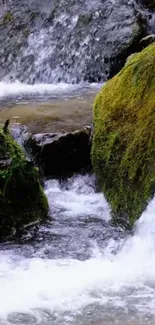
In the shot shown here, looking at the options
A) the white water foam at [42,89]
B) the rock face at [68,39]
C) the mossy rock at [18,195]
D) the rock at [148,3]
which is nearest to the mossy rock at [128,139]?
the mossy rock at [18,195]

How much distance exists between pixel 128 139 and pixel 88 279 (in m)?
1.54

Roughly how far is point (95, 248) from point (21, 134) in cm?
209

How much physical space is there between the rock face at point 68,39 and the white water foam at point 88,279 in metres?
5.64

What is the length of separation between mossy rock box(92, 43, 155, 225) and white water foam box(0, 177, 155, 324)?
29 centimetres

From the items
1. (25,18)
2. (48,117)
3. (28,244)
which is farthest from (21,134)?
(25,18)

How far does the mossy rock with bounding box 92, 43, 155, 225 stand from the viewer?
204 inches

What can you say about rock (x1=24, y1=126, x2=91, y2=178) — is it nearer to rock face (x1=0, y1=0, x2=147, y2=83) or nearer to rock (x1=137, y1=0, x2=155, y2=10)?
rock face (x1=0, y1=0, x2=147, y2=83)

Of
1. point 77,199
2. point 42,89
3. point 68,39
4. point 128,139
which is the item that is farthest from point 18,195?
point 68,39

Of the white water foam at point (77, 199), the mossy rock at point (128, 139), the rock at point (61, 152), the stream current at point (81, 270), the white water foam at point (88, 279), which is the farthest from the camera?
the rock at point (61, 152)

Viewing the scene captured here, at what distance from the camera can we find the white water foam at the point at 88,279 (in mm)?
4016

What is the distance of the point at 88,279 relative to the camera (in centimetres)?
437

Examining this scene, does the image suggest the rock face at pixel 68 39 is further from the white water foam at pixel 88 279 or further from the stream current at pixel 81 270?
the white water foam at pixel 88 279

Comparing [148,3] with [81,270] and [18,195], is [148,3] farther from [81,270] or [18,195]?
[81,270]

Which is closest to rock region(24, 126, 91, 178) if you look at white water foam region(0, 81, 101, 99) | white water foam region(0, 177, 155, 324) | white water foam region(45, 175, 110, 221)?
white water foam region(45, 175, 110, 221)
